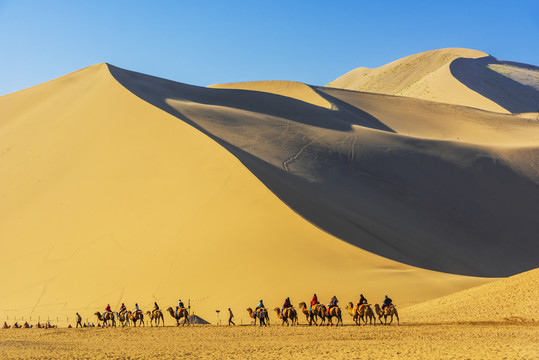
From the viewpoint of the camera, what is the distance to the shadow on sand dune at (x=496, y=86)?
8994 cm

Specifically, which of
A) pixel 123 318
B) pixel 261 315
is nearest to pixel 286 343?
pixel 261 315

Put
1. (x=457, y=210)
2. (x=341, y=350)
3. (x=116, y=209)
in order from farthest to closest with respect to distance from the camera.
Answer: (x=457, y=210) → (x=116, y=209) → (x=341, y=350)

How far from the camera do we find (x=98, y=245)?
30922 mm

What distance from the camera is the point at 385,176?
4306 cm

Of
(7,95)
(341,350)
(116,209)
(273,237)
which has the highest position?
(7,95)

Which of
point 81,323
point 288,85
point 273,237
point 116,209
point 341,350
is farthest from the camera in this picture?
point 288,85

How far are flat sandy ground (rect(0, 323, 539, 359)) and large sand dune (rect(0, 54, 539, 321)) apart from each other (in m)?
4.84

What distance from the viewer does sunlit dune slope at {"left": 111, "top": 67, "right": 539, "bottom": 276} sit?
113 ft

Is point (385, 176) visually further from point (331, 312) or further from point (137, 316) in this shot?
point (137, 316)

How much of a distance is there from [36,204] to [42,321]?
11258mm

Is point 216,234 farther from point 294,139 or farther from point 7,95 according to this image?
point 7,95

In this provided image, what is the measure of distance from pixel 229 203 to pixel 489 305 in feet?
48.2

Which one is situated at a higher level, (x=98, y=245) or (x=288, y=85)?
(x=288, y=85)

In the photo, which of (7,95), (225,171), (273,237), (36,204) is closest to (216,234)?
(273,237)
